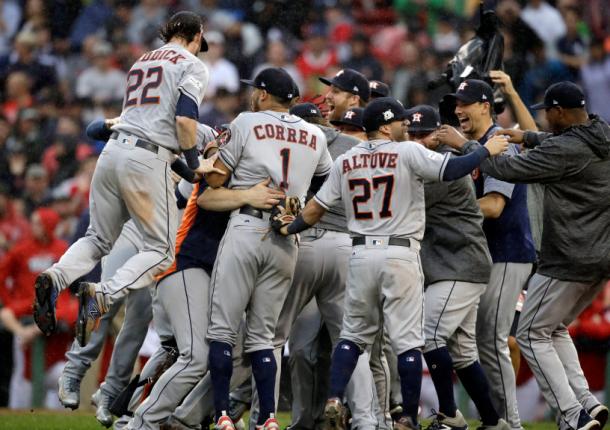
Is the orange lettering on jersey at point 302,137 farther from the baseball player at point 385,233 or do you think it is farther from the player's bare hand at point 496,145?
the player's bare hand at point 496,145

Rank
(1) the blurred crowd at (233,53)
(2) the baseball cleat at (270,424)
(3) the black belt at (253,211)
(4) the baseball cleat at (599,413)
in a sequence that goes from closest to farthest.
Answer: (2) the baseball cleat at (270,424)
(3) the black belt at (253,211)
(4) the baseball cleat at (599,413)
(1) the blurred crowd at (233,53)

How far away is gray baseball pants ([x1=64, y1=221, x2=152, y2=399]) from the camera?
307 inches

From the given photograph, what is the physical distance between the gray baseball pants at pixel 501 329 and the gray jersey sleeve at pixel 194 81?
7.54ft

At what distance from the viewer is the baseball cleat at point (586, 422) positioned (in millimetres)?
7117

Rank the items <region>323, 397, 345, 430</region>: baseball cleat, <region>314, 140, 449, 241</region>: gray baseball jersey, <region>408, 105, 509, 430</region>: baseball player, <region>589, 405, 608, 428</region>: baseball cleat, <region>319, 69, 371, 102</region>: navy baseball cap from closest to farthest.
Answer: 1. <region>323, 397, 345, 430</region>: baseball cleat
2. <region>314, 140, 449, 241</region>: gray baseball jersey
3. <region>408, 105, 509, 430</region>: baseball player
4. <region>589, 405, 608, 428</region>: baseball cleat
5. <region>319, 69, 371, 102</region>: navy baseball cap

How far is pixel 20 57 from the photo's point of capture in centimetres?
1469

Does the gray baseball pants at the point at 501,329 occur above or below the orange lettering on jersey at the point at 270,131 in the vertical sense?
below

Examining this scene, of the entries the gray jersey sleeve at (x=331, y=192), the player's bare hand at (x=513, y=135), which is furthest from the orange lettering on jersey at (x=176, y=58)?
the player's bare hand at (x=513, y=135)

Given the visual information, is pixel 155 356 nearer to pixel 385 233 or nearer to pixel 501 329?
pixel 385 233

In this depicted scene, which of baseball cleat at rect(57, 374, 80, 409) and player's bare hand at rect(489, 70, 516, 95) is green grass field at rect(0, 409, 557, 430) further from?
player's bare hand at rect(489, 70, 516, 95)

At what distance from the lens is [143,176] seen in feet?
23.2

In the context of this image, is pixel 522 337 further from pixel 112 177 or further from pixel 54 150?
pixel 54 150

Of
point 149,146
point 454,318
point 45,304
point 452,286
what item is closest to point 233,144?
point 149,146

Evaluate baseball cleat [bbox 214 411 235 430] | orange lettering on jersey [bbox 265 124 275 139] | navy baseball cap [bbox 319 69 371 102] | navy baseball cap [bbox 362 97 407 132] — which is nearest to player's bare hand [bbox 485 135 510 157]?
navy baseball cap [bbox 362 97 407 132]
